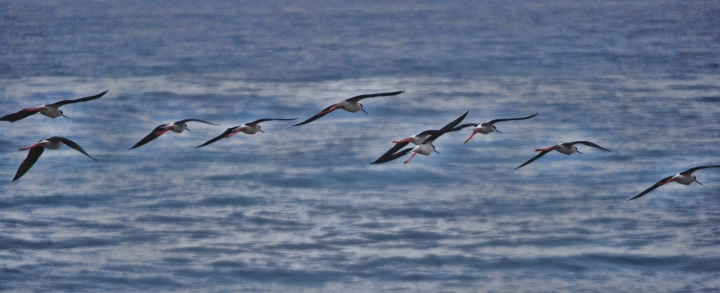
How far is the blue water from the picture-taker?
55.9 m

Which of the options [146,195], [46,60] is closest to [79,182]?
[146,195]

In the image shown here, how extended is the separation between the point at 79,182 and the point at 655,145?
147ft

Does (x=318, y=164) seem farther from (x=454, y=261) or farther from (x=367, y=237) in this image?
(x=454, y=261)

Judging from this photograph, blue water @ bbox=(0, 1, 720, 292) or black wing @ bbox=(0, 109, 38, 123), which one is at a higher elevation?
black wing @ bbox=(0, 109, 38, 123)

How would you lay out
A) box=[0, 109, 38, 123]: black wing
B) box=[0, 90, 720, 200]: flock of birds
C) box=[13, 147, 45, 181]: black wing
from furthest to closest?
box=[0, 90, 720, 200]: flock of birds → box=[13, 147, 45, 181]: black wing → box=[0, 109, 38, 123]: black wing

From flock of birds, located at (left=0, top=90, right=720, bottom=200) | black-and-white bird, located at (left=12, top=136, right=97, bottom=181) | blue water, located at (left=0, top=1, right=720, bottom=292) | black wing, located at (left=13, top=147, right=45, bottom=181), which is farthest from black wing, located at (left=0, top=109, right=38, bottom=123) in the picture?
blue water, located at (left=0, top=1, right=720, bottom=292)

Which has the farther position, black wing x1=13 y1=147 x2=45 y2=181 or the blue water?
the blue water

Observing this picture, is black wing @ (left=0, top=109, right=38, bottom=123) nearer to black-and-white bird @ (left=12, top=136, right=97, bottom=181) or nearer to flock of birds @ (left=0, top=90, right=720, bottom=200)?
flock of birds @ (left=0, top=90, right=720, bottom=200)

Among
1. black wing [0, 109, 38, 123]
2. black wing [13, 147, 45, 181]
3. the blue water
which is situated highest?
black wing [0, 109, 38, 123]

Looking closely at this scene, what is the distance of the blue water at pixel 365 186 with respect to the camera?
183ft

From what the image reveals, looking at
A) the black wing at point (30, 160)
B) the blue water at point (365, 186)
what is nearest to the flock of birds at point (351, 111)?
the black wing at point (30, 160)

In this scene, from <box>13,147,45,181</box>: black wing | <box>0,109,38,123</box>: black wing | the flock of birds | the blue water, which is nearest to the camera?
<box>0,109,38,123</box>: black wing

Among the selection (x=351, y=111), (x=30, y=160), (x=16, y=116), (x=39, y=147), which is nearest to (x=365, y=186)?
(x=351, y=111)

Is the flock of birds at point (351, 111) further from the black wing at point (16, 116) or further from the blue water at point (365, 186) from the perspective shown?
the blue water at point (365, 186)
